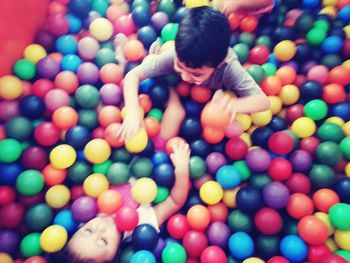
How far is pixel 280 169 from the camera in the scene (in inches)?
49.7

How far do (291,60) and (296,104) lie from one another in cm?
21

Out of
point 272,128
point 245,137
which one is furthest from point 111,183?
point 272,128

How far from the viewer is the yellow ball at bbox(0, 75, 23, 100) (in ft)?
4.48

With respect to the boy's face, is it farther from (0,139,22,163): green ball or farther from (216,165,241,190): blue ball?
(0,139,22,163): green ball

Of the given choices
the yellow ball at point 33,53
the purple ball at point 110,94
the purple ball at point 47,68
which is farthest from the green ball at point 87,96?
the yellow ball at point 33,53

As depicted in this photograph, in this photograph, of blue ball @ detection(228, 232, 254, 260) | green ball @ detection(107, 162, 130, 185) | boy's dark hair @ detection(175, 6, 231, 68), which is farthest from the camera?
green ball @ detection(107, 162, 130, 185)

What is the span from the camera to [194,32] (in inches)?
42.9

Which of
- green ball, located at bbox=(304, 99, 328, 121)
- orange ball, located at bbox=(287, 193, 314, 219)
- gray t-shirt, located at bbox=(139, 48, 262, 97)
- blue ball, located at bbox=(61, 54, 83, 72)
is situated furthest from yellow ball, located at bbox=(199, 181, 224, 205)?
blue ball, located at bbox=(61, 54, 83, 72)

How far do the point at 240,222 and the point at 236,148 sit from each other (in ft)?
0.82

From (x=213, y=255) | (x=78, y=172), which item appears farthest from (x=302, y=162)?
(x=78, y=172)

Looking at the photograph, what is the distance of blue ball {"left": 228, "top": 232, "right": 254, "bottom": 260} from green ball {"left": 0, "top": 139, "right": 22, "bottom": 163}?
0.75 m

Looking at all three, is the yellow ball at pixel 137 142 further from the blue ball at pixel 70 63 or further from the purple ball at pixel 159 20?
the purple ball at pixel 159 20

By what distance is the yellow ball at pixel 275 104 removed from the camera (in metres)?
1.43

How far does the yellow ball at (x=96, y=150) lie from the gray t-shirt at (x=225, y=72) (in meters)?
0.29
